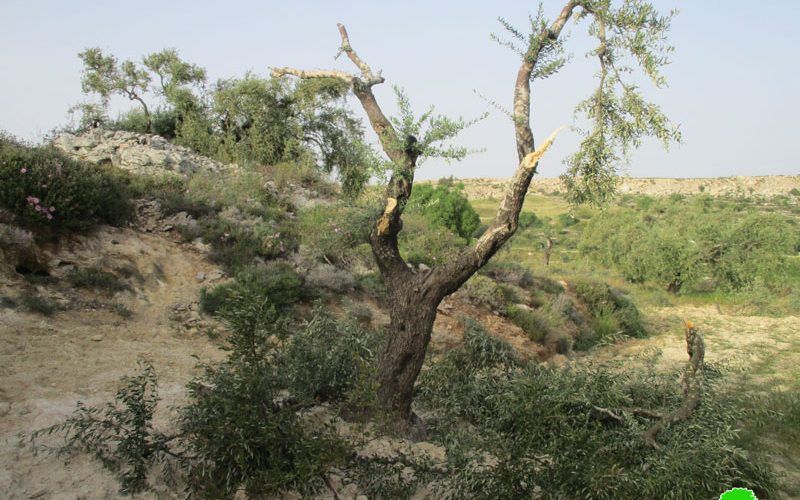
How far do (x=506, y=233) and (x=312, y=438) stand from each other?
2.59 m

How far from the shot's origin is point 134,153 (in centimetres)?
1403

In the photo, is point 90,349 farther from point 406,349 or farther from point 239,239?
point 239,239

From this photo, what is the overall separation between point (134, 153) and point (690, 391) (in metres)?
13.5

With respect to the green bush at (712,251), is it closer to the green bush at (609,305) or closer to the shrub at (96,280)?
the green bush at (609,305)

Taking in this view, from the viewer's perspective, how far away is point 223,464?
4.16 m

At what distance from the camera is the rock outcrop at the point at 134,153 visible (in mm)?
13578

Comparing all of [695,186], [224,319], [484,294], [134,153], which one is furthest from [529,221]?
[224,319]

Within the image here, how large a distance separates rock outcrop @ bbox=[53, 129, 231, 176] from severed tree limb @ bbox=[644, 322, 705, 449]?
11543 millimetres

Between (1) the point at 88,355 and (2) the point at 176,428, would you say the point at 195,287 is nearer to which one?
(1) the point at 88,355

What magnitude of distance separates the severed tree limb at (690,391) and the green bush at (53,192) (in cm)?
840

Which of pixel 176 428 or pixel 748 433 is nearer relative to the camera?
pixel 176 428

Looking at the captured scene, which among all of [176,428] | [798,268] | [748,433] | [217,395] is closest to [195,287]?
[176,428]

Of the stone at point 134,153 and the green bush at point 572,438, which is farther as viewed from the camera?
the stone at point 134,153

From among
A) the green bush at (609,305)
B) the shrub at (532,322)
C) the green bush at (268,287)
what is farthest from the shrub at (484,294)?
the green bush at (609,305)
